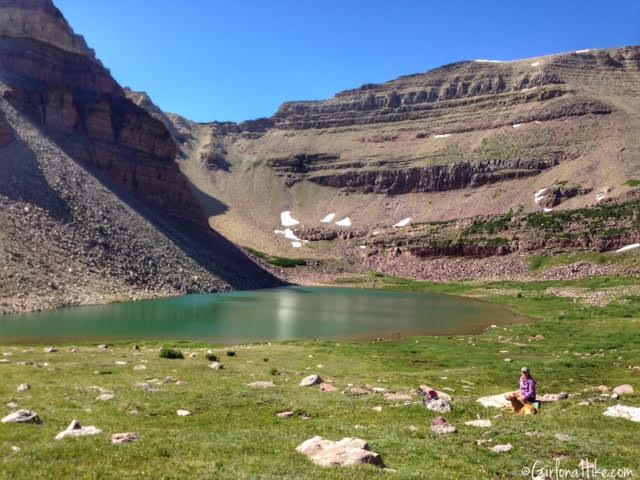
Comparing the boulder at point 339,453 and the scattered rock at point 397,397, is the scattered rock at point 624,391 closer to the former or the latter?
the scattered rock at point 397,397

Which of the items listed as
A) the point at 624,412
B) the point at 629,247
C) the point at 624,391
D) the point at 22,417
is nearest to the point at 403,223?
the point at 629,247

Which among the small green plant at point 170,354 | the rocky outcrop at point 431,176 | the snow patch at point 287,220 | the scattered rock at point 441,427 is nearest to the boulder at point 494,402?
the scattered rock at point 441,427

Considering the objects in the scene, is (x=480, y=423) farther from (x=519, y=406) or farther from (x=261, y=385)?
(x=261, y=385)

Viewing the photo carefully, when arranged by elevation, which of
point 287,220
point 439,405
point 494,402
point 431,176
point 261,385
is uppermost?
point 431,176

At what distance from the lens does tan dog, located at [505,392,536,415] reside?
51.5 ft

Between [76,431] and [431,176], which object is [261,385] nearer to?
[76,431]

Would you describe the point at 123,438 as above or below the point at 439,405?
above

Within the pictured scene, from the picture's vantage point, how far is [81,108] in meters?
105

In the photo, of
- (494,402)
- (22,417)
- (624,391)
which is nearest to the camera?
(22,417)

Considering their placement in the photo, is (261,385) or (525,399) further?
(261,385)

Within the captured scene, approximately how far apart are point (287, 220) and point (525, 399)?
153198mm

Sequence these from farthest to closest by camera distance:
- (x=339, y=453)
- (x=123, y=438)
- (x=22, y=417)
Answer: (x=22, y=417)
(x=123, y=438)
(x=339, y=453)

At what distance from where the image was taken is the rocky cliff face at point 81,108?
96.6 m

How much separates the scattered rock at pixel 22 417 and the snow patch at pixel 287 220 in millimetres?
151088
